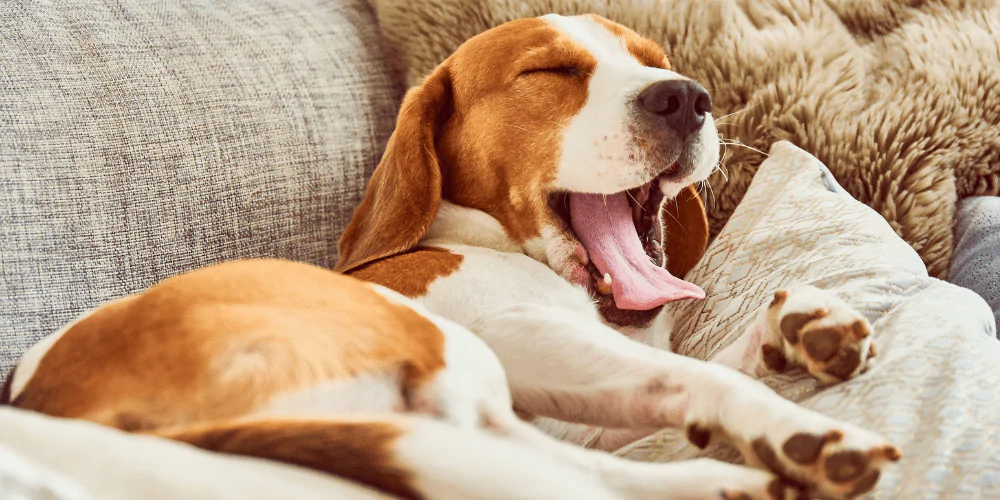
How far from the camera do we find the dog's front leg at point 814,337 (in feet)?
3.09

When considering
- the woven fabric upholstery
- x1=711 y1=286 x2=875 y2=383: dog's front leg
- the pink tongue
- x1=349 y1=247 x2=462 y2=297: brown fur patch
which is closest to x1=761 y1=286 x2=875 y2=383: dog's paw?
x1=711 y1=286 x2=875 y2=383: dog's front leg

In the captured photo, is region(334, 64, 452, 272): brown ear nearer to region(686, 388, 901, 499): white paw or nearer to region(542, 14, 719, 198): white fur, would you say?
region(542, 14, 719, 198): white fur


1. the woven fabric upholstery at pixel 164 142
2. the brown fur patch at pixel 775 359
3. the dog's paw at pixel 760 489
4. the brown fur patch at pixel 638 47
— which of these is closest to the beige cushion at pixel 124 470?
the dog's paw at pixel 760 489

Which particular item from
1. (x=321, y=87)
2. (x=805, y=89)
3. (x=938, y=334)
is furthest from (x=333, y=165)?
(x=938, y=334)

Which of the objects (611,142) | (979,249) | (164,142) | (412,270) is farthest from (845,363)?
(164,142)

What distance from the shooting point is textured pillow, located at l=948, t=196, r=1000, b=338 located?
1.53m

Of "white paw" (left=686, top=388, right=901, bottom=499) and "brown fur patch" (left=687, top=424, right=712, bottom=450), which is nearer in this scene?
"white paw" (left=686, top=388, right=901, bottom=499)

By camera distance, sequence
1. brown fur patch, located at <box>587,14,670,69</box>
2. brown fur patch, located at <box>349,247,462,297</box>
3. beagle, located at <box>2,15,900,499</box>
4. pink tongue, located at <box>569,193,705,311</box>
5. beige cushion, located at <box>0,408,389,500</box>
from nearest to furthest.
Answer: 1. beige cushion, located at <box>0,408,389,500</box>
2. beagle, located at <box>2,15,900,499</box>
3. brown fur patch, located at <box>349,247,462,297</box>
4. pink tongue, located at <box>569,193,705,311</box>
5. brown fur patch, located at <box>587,14,670,69</box>

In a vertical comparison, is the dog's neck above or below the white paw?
below

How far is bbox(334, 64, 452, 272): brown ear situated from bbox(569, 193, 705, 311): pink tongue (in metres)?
0.29

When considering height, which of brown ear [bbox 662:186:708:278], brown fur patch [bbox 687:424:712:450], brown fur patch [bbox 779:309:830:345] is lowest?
brown ear [bbox 662:186:708:278]

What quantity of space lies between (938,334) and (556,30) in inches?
35.3

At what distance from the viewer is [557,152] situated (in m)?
1.42

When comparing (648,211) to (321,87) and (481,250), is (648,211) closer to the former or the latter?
(481,250)
